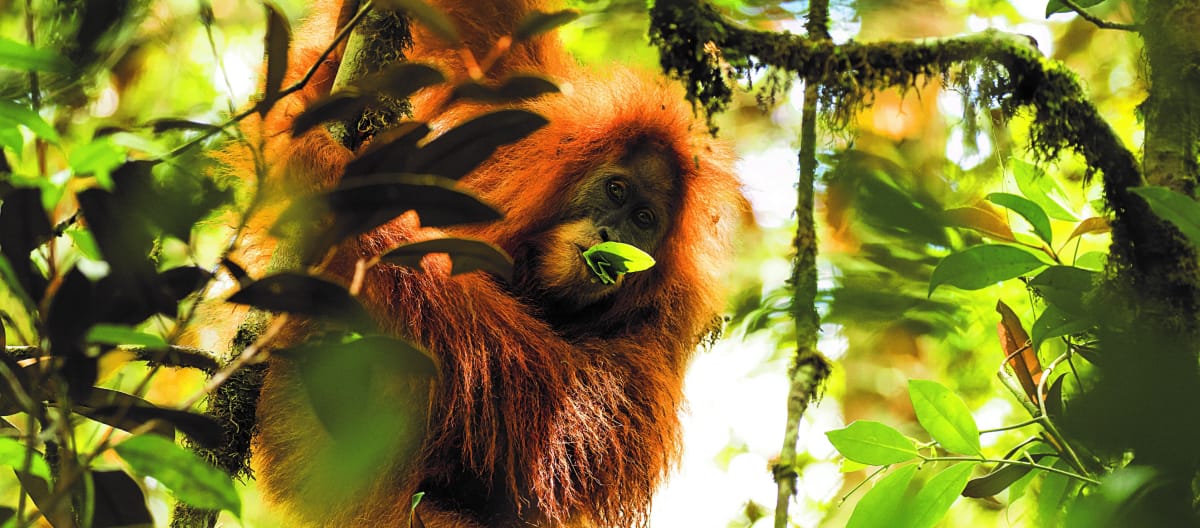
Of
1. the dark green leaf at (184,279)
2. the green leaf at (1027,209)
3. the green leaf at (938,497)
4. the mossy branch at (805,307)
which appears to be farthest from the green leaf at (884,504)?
the dark green leaf at (184,279)

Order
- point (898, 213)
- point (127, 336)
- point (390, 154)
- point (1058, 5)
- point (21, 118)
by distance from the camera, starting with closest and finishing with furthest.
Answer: point (898, 213) < point (127, 336) < point (21, 118) < point (390, 154) < point (1058, 5)

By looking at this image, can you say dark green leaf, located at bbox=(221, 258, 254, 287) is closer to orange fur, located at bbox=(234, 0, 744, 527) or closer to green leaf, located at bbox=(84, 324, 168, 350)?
green leaf, located at bbox=(84, 324, 168, 350)

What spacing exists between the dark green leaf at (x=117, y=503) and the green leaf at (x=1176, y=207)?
1.69m

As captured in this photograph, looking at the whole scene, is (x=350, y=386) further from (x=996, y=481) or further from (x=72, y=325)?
(x=996, y=481)

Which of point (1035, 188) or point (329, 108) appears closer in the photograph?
point (329, 108)

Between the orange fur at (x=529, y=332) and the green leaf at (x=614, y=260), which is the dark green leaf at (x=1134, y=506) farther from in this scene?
the green leaf at (x=614, y=260)

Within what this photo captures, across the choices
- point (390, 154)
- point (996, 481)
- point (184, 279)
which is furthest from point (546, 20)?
point (996, 481)

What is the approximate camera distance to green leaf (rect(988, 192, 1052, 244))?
1882mm

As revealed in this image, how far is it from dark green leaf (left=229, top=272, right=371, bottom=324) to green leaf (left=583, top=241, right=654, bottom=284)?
1193mm

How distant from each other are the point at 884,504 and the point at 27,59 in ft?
5.54

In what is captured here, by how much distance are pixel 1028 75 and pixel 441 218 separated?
1344 millimetres

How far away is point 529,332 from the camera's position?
10.4 feet

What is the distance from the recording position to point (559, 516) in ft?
10.2

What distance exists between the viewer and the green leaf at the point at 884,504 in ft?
6.31
